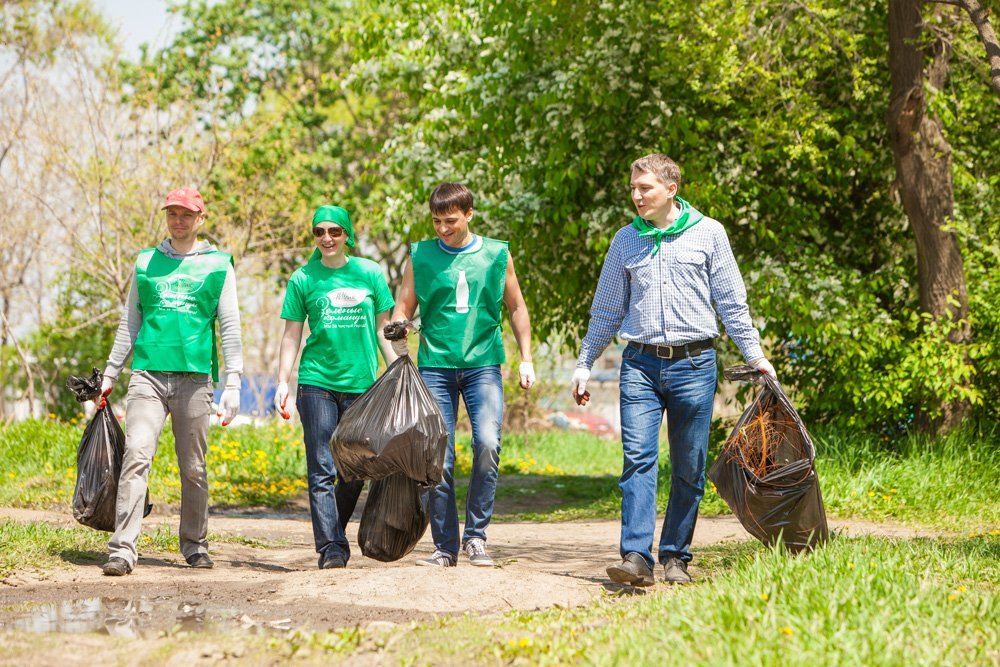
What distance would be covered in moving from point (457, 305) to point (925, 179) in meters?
5.67

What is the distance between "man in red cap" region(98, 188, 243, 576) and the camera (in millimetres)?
5965

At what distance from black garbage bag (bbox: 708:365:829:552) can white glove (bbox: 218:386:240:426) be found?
8.00 ft

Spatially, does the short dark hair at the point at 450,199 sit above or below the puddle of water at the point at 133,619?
above

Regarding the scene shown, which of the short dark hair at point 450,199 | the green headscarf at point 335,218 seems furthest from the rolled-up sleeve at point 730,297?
the green headscarf at point 335,218

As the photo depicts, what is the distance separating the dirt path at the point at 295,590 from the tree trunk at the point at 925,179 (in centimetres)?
458

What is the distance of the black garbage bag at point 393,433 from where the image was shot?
547cm

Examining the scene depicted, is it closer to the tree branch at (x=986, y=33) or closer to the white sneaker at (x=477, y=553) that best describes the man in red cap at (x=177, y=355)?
the white sneaker at (x=477, y=553)

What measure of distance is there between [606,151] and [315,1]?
15317 mm

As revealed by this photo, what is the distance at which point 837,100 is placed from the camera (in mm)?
11047

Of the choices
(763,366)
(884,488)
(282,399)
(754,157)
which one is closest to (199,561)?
(282,399)

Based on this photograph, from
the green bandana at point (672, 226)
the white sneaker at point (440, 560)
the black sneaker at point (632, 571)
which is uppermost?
the green bandana at point (672, 226)

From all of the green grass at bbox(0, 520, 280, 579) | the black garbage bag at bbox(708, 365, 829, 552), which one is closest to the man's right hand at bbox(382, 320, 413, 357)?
the black garbage bag at bbox(708, 365, 829, 552)

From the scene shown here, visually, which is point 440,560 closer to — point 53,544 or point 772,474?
point 772,474

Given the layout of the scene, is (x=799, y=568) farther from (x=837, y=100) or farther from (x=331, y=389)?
(x=837, y=100)
